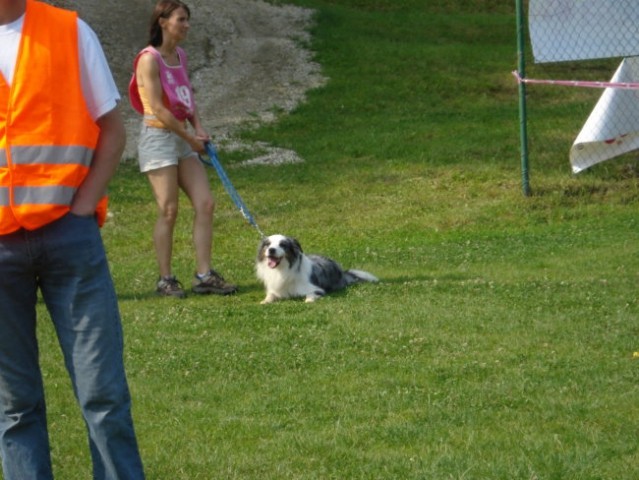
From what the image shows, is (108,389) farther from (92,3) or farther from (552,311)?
(92,3)

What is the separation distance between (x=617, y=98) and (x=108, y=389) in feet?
33.0

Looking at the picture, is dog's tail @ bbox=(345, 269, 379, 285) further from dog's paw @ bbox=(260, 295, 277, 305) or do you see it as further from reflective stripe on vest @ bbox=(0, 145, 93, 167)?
reflective stripe on vest @ bbox=(0, 145, 93, 167)

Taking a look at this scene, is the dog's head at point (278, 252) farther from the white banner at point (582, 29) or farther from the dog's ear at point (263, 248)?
the white banner at point (582, 29)

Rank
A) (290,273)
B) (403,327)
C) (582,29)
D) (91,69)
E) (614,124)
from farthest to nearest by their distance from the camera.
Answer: (614,124), (582,29), (290,273), (403,327), (91,69)

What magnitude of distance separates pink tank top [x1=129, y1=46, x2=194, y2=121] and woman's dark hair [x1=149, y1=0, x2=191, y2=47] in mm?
88

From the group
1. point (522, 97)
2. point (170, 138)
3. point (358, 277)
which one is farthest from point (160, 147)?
point (522, 97)

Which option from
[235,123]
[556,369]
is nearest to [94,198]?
[556,369]

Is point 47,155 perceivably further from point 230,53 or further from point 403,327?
point 230,53

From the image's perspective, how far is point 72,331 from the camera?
173 inches

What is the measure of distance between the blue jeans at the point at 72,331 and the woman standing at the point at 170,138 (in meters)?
5.38

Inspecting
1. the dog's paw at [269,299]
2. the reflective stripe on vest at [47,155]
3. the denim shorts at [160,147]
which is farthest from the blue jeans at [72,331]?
the denim shorts at [160,147]

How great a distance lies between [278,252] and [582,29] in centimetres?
522

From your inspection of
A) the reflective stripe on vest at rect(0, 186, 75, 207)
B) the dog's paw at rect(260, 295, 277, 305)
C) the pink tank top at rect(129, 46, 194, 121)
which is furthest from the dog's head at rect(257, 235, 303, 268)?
the reflective stripe on vest at rect(0, 186, 75, 207)

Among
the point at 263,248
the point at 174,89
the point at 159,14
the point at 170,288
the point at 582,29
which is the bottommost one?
the point at 170,288
